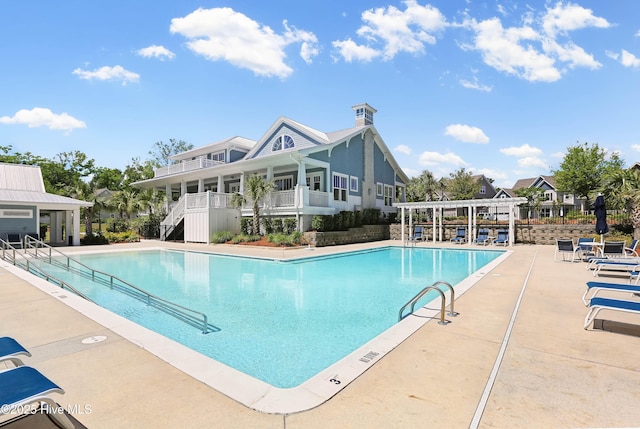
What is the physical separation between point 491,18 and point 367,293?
13739 millimetres

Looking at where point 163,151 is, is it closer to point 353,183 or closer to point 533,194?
point 353,183

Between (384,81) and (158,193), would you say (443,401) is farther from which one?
(158,193)

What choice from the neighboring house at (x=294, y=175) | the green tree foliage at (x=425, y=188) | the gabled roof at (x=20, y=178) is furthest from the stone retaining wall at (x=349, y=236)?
the gabled roof at (x=20, y=178)

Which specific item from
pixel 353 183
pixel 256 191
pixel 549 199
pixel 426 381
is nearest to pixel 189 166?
pixel 256 191

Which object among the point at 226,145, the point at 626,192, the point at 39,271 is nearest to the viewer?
the point at 39,271

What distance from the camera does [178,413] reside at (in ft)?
9.13

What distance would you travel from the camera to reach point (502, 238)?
2114 centimetres

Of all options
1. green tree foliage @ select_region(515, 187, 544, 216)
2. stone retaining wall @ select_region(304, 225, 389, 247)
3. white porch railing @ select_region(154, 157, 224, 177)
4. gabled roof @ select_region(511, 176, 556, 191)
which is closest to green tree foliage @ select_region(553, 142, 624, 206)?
green tree foliage @ select_region(515, 187, 544, 216)

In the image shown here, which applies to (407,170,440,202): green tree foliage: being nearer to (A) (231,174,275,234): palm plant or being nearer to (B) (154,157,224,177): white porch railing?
(A) (231,174,275,234): palm plant

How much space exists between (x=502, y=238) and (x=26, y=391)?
77.2 feet

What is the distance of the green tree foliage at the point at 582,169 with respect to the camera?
37.6 meters

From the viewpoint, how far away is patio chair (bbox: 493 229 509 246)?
21098 mm

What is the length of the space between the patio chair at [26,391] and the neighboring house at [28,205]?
24.2 meters

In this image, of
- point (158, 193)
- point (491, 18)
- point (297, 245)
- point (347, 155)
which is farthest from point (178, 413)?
point (158, 193)
